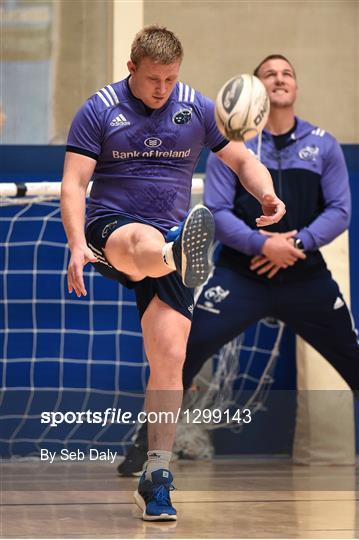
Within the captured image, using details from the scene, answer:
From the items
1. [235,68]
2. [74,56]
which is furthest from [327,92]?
[74,56]

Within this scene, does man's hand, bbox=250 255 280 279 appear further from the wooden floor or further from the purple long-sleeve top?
the wooden floor

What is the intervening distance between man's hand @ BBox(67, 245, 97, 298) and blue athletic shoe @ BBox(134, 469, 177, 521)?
854 mm

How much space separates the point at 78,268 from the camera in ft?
14.0

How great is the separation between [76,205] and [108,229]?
18 centimetres

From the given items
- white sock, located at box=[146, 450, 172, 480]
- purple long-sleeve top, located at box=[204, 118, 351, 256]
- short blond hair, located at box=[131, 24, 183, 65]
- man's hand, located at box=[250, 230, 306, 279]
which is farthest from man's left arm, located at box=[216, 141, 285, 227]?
purple long-sleeve top, located at box=[204, 118, 351, 256]

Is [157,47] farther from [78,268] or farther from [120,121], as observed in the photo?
[78,268]

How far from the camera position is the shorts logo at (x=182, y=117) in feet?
15.8

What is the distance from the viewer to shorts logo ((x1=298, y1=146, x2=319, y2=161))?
6.57 m

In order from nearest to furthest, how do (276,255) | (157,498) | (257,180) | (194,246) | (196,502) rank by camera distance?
1. (194,246)
2. (157,498)
3. (257,180)
4. (196,502)
5. (276,255)

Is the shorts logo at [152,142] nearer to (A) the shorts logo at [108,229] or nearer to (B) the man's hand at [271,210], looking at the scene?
(A) the shorts logo at [108,229]

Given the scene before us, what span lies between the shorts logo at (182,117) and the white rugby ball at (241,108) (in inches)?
19.7

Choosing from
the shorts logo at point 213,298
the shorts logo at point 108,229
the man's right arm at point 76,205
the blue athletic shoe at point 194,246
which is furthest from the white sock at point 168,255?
the shorts logo at point 213,298

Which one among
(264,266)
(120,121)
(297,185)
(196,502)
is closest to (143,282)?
(120,121)

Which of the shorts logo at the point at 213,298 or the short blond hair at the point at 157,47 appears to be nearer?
the short blond hair at the point at 157,47
